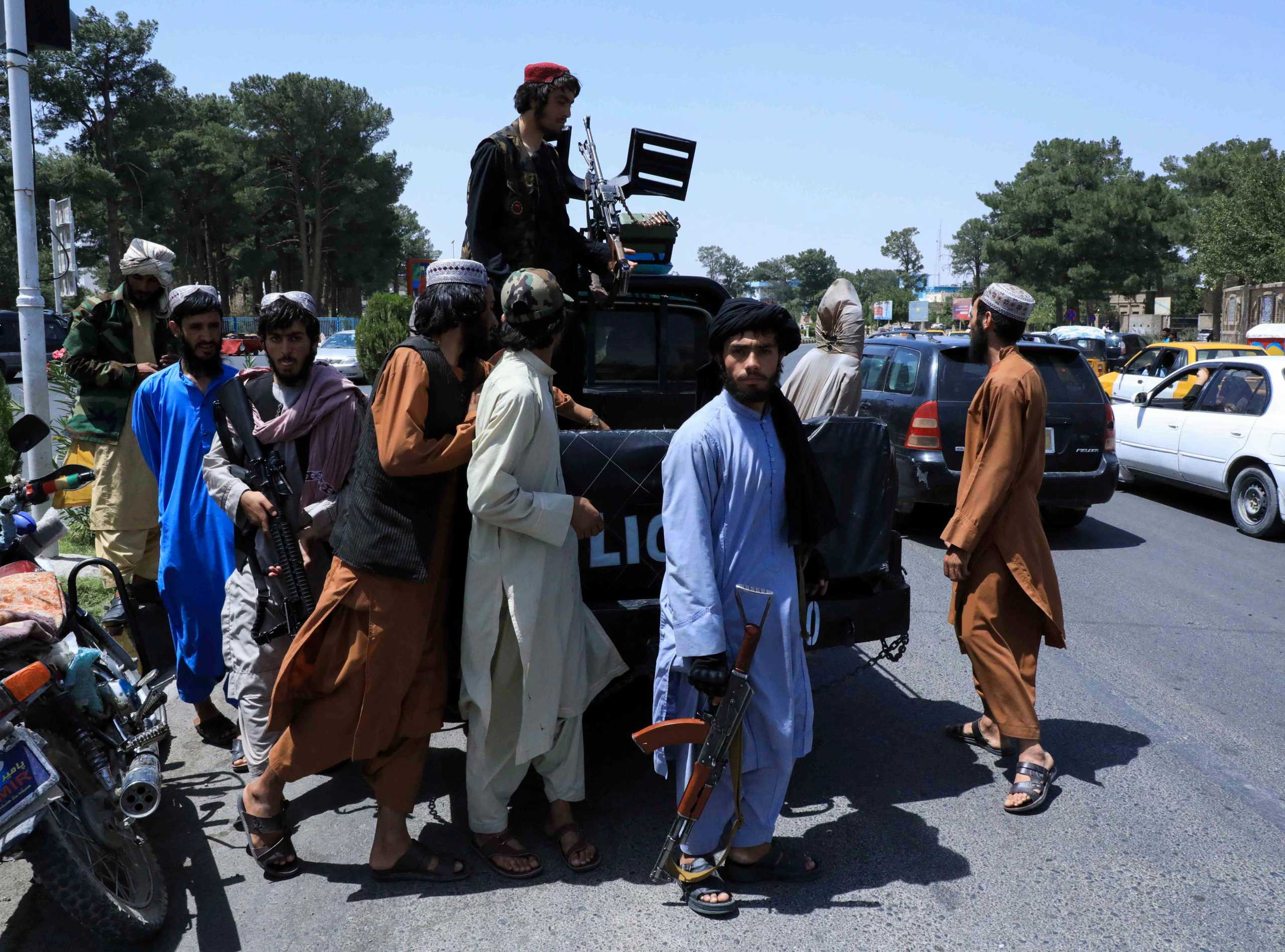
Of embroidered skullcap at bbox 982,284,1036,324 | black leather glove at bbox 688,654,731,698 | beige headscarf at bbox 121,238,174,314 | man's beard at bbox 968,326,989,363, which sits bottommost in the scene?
black leather glove at bbox 688,654,731,698

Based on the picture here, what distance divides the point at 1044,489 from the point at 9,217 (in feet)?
139

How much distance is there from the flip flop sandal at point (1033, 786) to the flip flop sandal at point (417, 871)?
201cm

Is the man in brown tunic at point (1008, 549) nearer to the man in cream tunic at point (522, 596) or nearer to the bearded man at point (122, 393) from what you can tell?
the man in cream tunic at point (522, 596)

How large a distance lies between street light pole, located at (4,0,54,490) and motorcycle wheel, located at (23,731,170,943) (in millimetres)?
4035

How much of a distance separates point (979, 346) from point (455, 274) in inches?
84.8

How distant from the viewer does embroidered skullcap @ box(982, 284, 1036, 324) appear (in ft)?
12.7

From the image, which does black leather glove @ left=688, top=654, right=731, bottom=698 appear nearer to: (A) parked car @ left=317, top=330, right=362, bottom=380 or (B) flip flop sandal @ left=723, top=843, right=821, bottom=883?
(B) flip flop sandal @ left=723, top=843, right=821, bottom=883

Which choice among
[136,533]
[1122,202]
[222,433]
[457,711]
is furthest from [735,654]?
[1122,202]

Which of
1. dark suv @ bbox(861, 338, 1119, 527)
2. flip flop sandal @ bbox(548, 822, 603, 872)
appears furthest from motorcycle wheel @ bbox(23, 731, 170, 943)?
dark suv @ bbox(861, 338, 1119, 527)

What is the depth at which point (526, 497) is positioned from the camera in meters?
2.98

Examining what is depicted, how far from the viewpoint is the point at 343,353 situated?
83.1ft

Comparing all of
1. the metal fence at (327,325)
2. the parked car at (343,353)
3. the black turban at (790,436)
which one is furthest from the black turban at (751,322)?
the metal fence at (327,325)

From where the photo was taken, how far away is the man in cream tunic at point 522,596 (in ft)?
9.82

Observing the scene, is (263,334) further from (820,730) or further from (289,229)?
(289,229)
